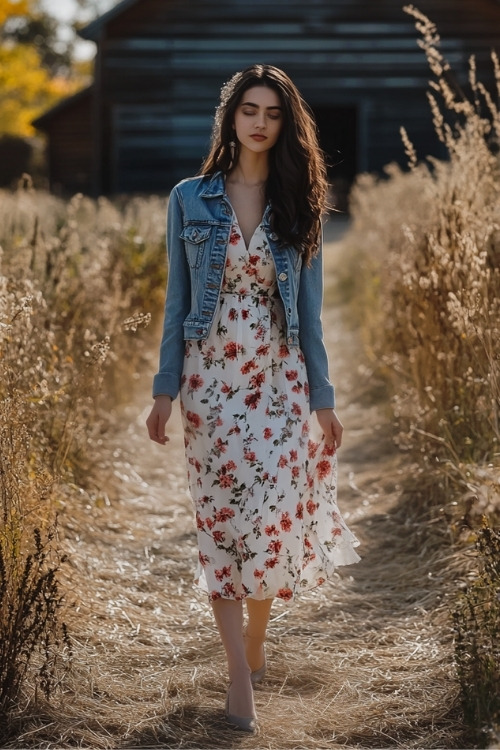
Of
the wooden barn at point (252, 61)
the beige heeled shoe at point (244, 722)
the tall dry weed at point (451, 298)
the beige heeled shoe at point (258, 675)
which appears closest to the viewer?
the beige heeled shoe at point (244, 722)

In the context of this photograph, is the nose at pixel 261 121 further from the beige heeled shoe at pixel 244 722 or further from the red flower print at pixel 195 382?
the beige heeled shoe at pixel 244 722

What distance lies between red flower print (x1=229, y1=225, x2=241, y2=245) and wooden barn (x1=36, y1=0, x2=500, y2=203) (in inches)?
A: 682

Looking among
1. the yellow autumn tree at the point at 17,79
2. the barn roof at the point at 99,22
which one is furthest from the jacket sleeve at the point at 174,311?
the yellow autumn tree at the point at 17,79

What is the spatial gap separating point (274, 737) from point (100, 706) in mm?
520

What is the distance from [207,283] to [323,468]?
2.19ft

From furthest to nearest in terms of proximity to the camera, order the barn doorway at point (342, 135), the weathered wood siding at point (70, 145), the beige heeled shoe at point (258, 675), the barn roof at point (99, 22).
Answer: the barn doorway at point (342, 135)
the weathered wood siding at point (70, 145)
the barn roof at point (99, 22)
the beige heeled shoe at point (258, 675)

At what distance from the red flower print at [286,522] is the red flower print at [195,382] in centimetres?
44

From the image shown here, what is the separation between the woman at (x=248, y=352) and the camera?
127 inches

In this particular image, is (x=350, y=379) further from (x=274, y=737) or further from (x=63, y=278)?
(x=274, y=737)

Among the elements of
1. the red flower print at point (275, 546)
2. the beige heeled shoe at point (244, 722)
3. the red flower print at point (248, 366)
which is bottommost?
the beige heeled shoe at point (244, 722)

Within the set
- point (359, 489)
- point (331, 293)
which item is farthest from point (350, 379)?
point (331, 293)

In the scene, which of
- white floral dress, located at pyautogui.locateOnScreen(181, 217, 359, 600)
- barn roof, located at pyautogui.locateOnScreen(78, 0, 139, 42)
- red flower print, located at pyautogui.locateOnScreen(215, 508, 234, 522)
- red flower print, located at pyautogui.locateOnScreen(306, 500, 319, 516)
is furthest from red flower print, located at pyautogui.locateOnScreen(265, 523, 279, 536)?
barn roof, located at pyautogui.locateOnScreen(78, 0, 139, 42)

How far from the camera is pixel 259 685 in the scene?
358cm

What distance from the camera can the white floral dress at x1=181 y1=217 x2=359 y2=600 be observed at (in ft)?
10.6
